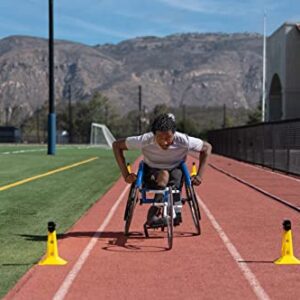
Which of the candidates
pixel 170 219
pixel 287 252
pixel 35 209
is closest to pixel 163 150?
pixel 170 219

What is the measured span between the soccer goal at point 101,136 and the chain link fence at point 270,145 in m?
25.9

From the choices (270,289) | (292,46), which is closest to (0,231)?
(270,289)

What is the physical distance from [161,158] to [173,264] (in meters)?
2.13

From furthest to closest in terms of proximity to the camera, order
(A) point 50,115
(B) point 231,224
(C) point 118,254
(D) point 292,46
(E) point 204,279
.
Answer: (D) point 292,46 < (A) point 50,115 < (B) point 231,224 < (C) point 118,254 < (E) point 204,279

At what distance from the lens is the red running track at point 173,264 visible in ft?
21.9

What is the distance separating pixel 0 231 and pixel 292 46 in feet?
135

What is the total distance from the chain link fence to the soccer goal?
84.8 feet

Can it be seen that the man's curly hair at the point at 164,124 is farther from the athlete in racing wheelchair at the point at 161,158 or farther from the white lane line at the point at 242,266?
the white lane line at the point at 242,266

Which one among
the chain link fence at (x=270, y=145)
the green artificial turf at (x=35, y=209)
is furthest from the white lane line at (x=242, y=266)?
the chain link fence at (x=270, y=145)

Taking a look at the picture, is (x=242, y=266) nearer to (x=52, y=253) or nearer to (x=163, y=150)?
(x=52, y=253)

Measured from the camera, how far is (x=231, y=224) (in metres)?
11.4

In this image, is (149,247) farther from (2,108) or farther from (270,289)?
(2,108)

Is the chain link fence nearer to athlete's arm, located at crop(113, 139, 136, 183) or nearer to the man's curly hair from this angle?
athlete's arm, located at crop(113, 139, 136, 183)

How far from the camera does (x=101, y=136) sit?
2896 inches
